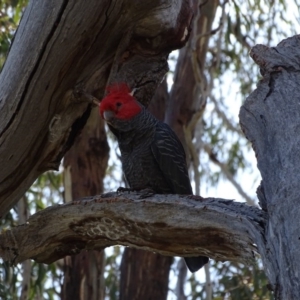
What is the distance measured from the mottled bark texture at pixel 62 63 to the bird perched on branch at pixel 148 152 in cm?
22

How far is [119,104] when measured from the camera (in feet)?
11.3

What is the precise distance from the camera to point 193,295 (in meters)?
5.70

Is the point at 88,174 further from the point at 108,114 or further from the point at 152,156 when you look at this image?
the point at 108,114

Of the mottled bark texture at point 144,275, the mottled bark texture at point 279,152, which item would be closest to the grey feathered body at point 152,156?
the mottled bark texture at point 279,152

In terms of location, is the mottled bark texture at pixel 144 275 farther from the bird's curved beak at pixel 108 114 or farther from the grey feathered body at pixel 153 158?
the bird's curved beak at pixel 108 114

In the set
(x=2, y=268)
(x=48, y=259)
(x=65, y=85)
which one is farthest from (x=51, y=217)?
(x=2, y=268)

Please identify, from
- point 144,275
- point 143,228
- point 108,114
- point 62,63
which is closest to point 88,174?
point 144,275

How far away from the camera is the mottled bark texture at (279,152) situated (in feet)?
6.69

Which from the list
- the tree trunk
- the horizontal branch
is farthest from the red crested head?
the tree trunk

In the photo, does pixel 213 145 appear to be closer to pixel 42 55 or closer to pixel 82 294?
pixel 82 294

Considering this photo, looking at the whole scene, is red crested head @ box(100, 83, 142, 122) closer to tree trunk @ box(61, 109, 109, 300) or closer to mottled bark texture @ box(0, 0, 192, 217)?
mottled bark texture @ box(0, 0, 192, 217)

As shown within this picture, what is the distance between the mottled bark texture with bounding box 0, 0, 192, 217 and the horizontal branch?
0.30 m

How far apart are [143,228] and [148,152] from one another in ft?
3.38

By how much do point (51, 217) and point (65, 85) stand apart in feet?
1.86
